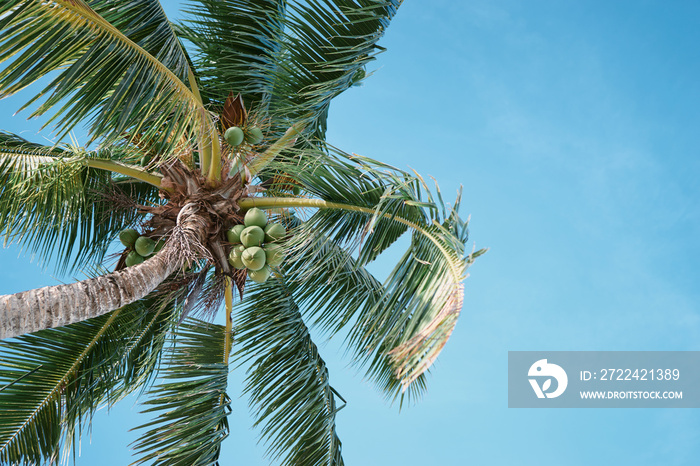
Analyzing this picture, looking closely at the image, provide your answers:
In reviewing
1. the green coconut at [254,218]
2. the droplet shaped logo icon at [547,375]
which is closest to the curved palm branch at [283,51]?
the green coconut at [254,218]

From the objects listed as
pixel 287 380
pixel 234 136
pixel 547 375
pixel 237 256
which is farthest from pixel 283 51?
pixel 547 375

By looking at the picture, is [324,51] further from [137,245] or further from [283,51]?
[137,245]

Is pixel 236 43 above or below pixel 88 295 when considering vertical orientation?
above

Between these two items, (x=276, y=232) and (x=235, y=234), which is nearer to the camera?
(x=276, y=232)

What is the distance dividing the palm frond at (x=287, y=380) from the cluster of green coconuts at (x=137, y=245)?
111cm

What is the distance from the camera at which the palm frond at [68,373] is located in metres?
4.75

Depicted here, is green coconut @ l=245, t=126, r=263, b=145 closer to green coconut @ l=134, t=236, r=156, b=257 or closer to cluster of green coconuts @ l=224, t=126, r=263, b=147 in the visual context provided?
cluster of green coconuts @ l=224, t=126, r=263, b=147

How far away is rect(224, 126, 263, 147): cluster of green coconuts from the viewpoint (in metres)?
4.78

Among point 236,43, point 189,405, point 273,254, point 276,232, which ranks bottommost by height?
point 189,405

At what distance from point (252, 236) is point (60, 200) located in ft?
5.02

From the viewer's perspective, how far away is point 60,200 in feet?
16.4

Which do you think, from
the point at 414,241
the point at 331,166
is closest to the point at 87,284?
the point at 331,166

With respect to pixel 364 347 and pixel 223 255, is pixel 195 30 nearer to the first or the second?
pixel 223 255

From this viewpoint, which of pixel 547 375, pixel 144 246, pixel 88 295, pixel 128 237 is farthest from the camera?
pixel 547 375
